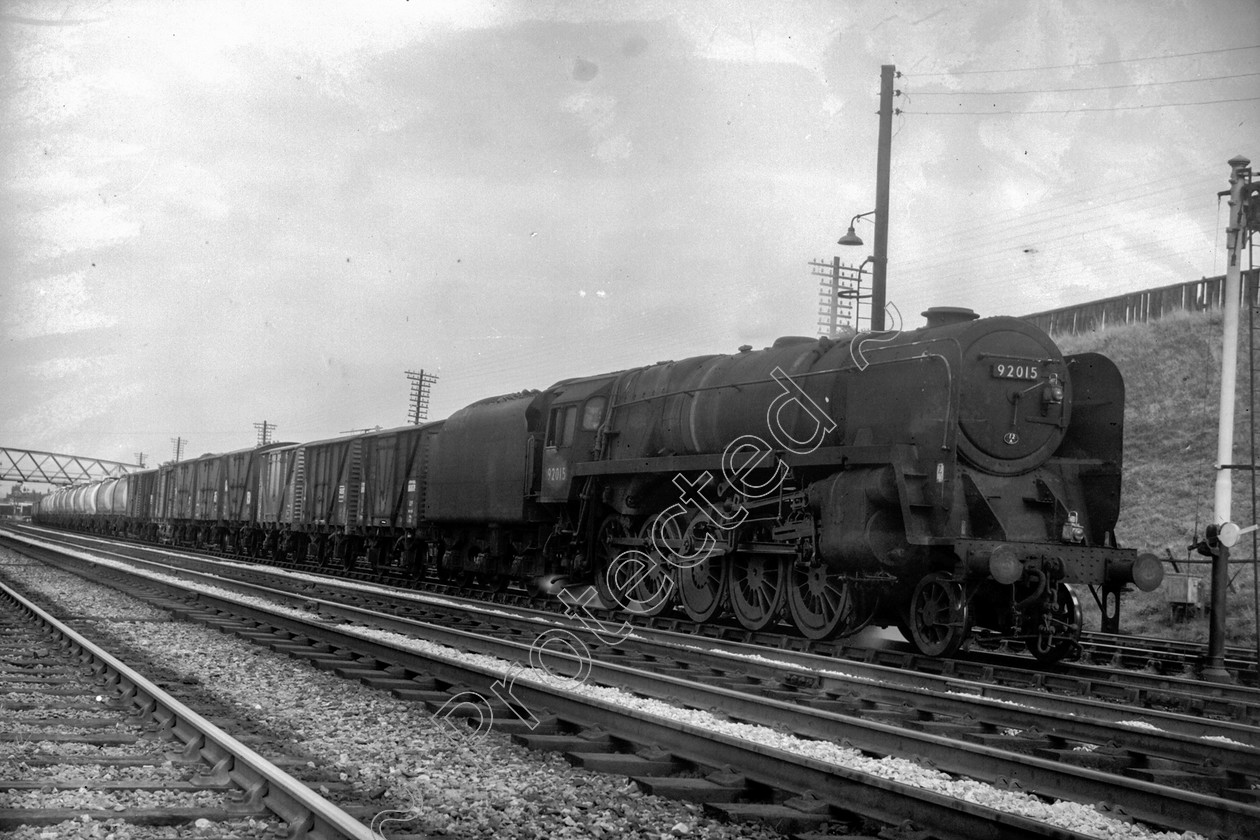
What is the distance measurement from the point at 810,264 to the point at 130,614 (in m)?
30.3

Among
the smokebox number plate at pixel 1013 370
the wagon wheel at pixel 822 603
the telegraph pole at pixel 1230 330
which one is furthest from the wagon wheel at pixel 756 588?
the telegraph pole at pixel 1230 330

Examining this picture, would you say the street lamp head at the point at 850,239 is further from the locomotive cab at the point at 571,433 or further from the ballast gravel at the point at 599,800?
the ballast gravel at the point at 599,800

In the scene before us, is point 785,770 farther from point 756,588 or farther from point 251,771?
point 756,588

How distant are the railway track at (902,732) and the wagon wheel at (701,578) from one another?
8.41ft

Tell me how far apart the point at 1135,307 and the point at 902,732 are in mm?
31644

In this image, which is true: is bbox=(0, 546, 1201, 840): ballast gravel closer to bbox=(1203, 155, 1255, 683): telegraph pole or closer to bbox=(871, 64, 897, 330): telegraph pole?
bbox=(1203, 155, 1255, 683): telegraph pole

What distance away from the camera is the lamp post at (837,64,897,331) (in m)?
15.6

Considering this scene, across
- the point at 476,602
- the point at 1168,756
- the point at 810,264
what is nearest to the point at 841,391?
the point at 1168,756

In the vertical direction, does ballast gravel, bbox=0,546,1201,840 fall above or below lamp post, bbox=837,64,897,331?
below

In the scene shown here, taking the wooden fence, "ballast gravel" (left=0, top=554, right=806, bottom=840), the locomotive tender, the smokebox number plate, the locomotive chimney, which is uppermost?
the wooden fence

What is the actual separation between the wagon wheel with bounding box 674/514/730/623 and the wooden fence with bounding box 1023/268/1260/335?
789 inches

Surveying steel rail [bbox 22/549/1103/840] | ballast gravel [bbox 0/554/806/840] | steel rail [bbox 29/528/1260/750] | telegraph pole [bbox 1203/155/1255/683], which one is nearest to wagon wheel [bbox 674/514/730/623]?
steel rail [bbox 29/528/1260/750]

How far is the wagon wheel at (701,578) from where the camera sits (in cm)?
1264

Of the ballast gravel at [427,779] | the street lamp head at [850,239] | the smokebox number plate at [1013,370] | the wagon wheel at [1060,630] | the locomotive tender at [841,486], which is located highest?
the street lamp head at [850,239]
